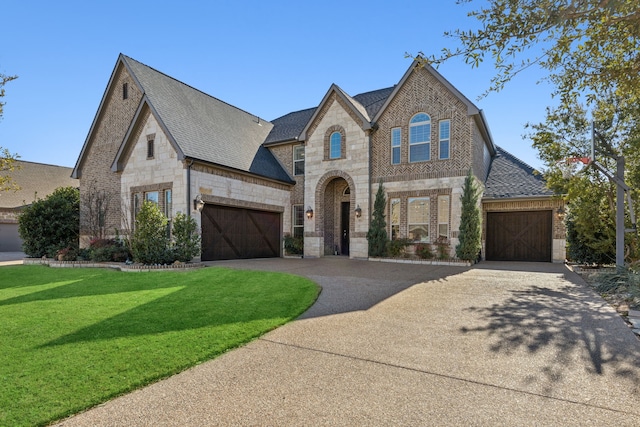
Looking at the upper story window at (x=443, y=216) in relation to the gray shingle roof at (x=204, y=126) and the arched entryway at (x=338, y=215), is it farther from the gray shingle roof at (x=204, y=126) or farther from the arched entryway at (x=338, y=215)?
the gray shingle roof at (x=204, y=126)

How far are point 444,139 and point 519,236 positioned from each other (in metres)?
5.81

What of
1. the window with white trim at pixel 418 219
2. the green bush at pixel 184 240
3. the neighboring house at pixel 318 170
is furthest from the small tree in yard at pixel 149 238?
the window with white trim at pixel 418 219

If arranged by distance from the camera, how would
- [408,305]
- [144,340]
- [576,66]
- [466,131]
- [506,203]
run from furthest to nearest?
[506,203] → [466,131] → [576,66] → [408,305] → [144,340]

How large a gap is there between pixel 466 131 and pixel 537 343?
11.1m

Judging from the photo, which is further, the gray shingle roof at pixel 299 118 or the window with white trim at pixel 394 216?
the gray shingle roof at pixel 299 118

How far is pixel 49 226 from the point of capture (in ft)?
54.5

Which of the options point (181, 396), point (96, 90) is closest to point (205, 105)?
point (96, 90)

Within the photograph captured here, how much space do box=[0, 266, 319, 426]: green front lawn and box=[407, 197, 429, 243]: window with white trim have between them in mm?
7496

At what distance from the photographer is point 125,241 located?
1363cm

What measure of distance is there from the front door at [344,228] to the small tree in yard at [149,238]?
8.67m

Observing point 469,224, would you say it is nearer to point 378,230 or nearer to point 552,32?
point 378,230

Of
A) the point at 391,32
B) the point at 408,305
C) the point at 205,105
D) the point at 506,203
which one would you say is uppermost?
the point at 205,105

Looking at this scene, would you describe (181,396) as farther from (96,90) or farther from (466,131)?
(96,90)

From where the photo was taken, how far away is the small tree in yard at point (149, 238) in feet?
38.6
